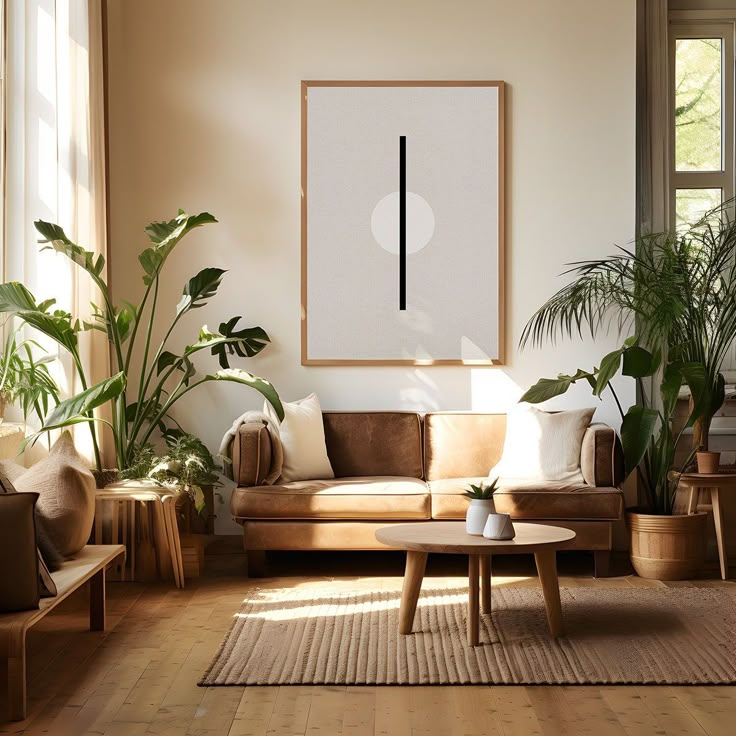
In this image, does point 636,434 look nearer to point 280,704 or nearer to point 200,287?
point 200,287

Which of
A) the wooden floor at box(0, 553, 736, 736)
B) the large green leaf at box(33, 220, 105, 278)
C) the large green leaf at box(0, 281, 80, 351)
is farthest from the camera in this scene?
the large green leaf at box(33, 220, 105, 278)

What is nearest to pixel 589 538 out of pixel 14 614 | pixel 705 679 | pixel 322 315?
pixel 705 679

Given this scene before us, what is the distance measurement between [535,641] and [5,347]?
2.61 m

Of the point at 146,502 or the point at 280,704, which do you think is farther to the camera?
the point at 146,502

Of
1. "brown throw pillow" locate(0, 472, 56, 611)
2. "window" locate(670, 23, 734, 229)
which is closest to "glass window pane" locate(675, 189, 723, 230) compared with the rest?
"window" locate(670, 23, 734, 229)

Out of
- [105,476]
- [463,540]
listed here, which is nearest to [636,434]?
[463,540]

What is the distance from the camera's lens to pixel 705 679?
3.07m

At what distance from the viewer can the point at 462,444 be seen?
515cm

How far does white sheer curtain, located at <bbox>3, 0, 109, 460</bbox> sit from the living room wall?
1.50 ft

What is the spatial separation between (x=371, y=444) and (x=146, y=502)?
1306mm

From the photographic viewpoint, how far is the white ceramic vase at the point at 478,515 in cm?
357

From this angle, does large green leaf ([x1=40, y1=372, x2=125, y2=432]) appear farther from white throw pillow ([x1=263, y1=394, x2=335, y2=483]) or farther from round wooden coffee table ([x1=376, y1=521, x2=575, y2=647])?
round wooden coffee table ([x1=376, y1=521, x2=575, y2=647])

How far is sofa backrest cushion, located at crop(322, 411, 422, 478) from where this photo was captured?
17.0 feet

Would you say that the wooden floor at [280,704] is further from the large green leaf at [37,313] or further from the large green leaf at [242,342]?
the large green leaf at [242,342]
